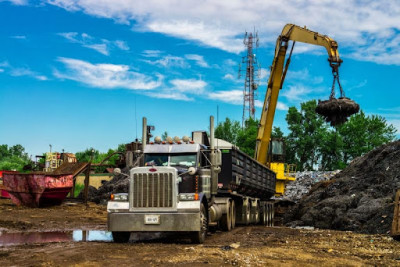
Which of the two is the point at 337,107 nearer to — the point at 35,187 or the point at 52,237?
the point at 52,237

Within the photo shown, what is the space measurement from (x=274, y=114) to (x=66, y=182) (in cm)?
1178

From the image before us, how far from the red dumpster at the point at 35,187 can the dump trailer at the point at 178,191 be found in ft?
37.0

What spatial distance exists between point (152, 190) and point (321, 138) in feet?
216

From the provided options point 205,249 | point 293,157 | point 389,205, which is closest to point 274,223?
point 389,205

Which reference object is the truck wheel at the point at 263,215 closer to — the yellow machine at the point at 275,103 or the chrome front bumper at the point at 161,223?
the yellow machine at the point at 275,103

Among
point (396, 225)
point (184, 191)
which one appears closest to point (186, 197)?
point (184, 191)

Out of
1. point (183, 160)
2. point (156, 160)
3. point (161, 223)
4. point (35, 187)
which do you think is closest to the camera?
point (161, 223)

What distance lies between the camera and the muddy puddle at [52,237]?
13445 millimetres

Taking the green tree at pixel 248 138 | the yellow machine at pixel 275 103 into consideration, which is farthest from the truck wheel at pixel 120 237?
the green tree at pixel 248 138

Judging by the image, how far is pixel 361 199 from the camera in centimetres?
2091

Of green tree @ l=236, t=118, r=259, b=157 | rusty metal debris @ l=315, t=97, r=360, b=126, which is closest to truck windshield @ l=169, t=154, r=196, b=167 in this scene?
rusty metal debris @ l=315, t=97, r=360, b=126

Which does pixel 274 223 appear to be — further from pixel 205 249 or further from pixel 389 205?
pixel 205 249

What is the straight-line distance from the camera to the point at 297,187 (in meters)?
43.9

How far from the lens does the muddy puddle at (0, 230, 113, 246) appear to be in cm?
1345
